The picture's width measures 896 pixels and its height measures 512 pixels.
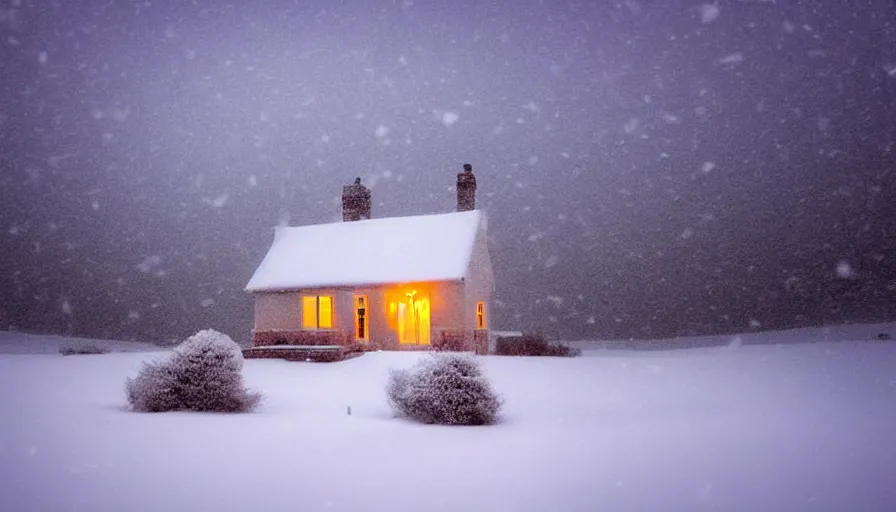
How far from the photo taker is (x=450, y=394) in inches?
368

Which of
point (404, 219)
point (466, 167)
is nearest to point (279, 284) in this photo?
point (404, 219)

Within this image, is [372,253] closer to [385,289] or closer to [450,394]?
[385,289]

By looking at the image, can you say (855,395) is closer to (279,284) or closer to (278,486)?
(278,486)

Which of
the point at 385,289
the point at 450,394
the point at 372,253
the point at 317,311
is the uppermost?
the point at 372,253

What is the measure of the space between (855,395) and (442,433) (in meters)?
8.62

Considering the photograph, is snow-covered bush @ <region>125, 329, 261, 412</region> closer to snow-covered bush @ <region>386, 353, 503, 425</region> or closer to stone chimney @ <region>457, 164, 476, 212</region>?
snow-covered bush @ <region>386, 353, 503, 425</region>

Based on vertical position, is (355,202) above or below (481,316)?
above

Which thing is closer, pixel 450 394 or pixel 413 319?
pixel 450 394

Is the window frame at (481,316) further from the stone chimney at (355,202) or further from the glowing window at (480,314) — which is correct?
the stone chimney at (355,202)

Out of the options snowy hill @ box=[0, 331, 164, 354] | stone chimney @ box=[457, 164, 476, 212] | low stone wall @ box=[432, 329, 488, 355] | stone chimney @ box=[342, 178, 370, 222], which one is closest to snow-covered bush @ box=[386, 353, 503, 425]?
low stone wall @ box=[432, 329, 488, 355]

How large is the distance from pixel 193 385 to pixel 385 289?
13601 millimetres

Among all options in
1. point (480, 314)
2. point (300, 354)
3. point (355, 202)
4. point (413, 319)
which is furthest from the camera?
point (355, 202)

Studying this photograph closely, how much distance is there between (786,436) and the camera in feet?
26.1

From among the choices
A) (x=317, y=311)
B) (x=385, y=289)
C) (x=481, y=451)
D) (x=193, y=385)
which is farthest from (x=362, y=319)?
(x=481, y=451)
